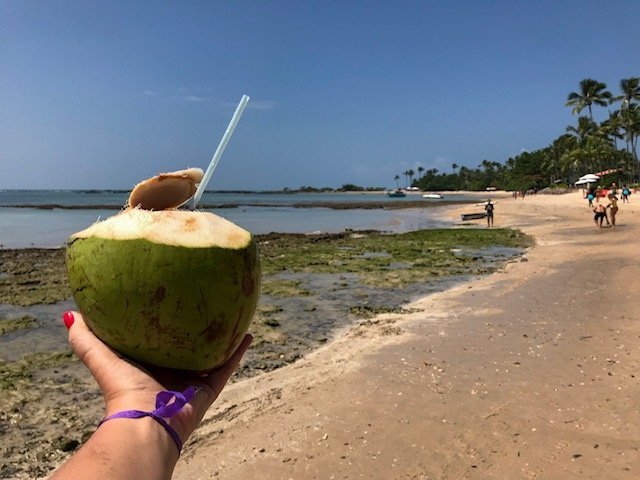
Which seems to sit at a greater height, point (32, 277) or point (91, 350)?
point (91, 350)

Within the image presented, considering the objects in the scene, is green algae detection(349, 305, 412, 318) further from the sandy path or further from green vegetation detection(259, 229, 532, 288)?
green vegetation detection(259, 229, 532, 288)

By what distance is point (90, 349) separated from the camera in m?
1.64

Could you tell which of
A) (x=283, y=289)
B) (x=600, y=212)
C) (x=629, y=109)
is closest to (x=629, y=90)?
(x=629, y=109)

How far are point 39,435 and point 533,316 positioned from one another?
6.28 meters

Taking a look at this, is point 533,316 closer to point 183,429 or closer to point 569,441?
point 569,441

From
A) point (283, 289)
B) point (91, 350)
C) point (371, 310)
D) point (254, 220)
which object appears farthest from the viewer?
point (254, 220)

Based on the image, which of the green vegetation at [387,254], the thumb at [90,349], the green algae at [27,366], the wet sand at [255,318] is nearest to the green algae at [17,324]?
the wet sand at [255,318]

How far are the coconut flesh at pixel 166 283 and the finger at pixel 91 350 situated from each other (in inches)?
1.3

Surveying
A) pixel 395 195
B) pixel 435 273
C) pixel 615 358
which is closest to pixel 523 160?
pixel 395 195

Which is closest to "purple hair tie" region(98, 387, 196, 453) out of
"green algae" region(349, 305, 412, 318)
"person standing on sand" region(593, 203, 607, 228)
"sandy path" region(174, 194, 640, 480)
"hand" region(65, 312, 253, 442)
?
"hand" region(65, 312, 253, 442)

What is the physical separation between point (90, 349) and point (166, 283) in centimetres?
42

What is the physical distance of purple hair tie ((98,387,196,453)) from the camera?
1.42 meters

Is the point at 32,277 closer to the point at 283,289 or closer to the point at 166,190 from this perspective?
the point at 283,289

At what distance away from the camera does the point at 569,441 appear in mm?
3678
